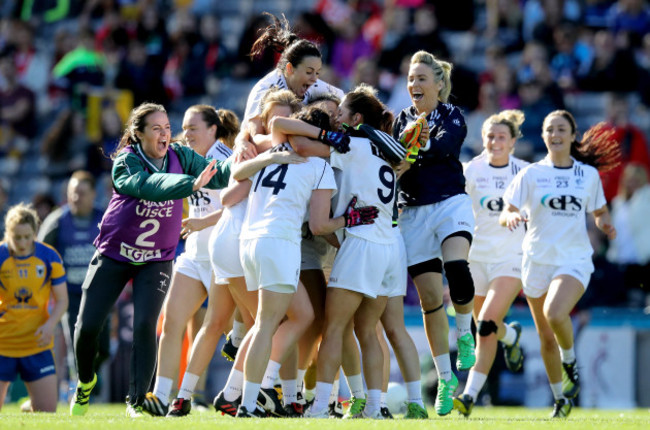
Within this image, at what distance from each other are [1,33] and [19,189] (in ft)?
12.1

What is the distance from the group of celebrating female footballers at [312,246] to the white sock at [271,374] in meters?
0.01

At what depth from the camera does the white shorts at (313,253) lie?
8117 millimetres

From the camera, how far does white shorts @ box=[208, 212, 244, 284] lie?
772 cm

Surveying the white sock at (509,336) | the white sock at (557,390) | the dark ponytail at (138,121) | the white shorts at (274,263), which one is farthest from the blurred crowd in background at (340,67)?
the white shorts at (274,263)

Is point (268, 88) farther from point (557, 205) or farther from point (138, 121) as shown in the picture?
point (557, 205)

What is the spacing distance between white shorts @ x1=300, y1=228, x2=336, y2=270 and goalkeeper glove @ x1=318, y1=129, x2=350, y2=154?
0.86 metres

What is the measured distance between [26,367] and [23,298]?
625mm

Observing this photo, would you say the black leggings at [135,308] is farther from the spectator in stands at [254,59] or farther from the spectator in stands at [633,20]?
the spectator in stands at [633,20]

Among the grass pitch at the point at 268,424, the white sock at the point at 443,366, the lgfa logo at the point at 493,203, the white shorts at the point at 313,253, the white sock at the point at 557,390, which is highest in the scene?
the lgfa logo at the point at 493,203

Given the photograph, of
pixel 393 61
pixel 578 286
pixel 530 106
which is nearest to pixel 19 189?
pixel 393 61

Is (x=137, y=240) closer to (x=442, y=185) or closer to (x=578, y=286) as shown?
(x=442, y=185)

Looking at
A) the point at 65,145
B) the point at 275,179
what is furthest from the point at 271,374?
the point at 65,145

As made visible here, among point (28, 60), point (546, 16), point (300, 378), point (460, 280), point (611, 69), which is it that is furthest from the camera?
point (28, 60)

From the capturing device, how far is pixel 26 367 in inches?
377
